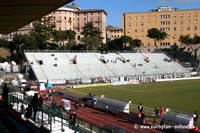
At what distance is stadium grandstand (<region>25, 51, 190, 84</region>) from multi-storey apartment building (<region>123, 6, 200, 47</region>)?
120ft

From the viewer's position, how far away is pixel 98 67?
71.3 meters

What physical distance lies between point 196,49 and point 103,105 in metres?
79.9

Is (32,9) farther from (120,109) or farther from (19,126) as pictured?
(120,109)

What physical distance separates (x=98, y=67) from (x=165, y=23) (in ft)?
203

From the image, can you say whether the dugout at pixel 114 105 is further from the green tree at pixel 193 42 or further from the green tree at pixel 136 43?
the green tree at pixel 136 43

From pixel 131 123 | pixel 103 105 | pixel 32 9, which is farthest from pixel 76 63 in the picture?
pixel 32 9

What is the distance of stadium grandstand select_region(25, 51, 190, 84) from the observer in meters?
63.0

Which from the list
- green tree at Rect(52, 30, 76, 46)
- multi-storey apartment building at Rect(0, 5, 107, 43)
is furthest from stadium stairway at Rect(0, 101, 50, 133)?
multi-storey apartment building at Rect(0, 5, 107, 43)

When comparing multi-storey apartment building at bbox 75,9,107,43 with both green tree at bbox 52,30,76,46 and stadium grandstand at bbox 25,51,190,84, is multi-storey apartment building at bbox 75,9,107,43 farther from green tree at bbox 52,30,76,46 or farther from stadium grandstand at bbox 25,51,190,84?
stadium grandstand at bbox 25,51,190,84

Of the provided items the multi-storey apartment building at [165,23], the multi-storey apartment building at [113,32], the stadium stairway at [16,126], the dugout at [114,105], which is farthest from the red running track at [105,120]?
the multi-storey apartment building at [113,32]

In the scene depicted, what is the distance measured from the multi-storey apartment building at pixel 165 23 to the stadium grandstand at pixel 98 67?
36.5 metres

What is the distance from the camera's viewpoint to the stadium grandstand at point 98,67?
63.0m

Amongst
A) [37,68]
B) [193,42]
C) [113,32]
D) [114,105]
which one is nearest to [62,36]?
[37,68]

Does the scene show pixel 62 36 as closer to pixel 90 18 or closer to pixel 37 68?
pixel 37 68
